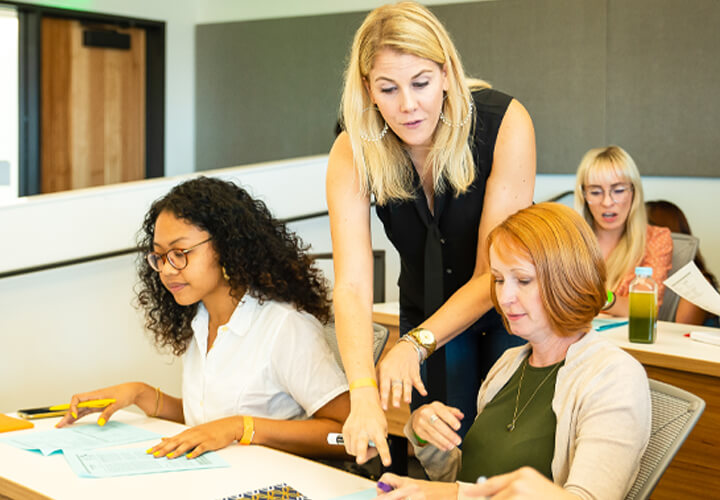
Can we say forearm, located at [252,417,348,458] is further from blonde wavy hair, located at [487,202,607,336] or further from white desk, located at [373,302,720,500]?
white desk, located at [373,302,720,500]

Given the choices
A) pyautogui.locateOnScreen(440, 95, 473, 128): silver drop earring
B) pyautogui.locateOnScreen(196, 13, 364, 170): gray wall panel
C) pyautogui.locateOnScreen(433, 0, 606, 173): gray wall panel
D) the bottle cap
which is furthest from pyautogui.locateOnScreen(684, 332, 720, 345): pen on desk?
pyautogui.locateOnScreen(196, 13, 364, 170): gray wall panel

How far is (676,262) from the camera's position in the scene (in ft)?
11.1

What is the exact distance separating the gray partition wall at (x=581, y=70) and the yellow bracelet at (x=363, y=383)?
3620mm

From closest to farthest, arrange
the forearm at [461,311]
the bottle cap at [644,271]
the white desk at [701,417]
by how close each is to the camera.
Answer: the forearm at [461,311], the white desk at [701,417], the bottle cap at [644,271]

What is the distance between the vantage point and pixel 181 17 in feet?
21.5

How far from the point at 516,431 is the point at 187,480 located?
59 centimetres

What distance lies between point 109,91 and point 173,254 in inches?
179

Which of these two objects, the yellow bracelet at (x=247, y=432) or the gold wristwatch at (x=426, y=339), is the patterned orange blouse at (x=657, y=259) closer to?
the gold wristwatch at (x=426, y=339)

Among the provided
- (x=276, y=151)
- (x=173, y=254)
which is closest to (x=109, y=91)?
(x=276, y=151)

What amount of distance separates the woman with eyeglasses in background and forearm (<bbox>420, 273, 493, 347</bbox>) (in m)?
1.78

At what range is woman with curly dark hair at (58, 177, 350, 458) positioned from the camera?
186 cm

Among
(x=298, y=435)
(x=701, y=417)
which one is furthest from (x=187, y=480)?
(x=701, y=417)

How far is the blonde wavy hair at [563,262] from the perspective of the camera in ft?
4.71

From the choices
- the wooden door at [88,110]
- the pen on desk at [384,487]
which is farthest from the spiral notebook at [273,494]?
the wooden door at [88,110]
